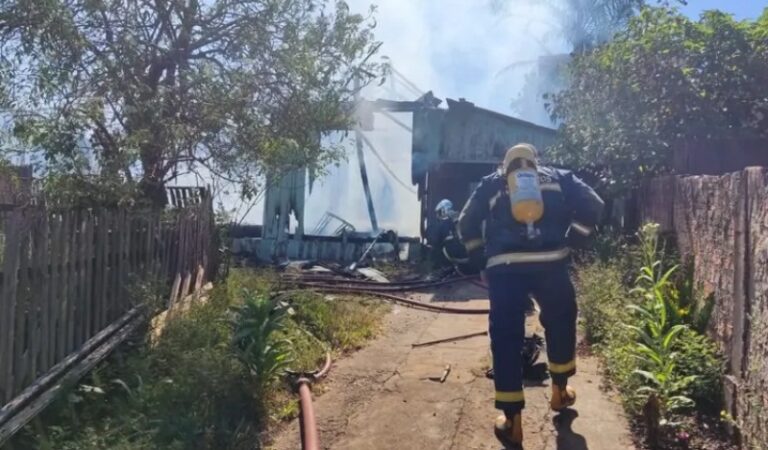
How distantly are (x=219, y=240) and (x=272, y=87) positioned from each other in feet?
6.66

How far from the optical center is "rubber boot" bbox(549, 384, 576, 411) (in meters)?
4.36

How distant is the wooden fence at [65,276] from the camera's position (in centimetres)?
384

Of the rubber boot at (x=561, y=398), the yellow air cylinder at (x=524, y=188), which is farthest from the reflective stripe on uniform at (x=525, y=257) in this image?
the rubber boot at (x=561, y=398)

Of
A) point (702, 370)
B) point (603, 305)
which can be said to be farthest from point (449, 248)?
point (702, 370)

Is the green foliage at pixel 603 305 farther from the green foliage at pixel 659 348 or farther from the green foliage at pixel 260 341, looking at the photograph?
the green foliage at pixel 260 341

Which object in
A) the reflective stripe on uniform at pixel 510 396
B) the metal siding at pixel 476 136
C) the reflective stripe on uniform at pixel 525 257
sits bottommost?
the reflective stripe on uniform at pixel 510 396

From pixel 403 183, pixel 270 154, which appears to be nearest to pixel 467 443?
pixel 270 154

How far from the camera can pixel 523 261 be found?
419 centimetres

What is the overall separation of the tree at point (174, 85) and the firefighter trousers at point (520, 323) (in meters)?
3.50

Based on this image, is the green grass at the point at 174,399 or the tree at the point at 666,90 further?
the tree at the point at 666,90

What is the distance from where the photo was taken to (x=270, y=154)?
708 centimetres

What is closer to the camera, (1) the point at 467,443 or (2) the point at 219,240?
(1) the point at 467,443

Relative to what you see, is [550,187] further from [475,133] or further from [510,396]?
[475,133]

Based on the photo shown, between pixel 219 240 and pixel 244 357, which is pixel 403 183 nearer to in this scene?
pixel 219 240
